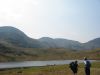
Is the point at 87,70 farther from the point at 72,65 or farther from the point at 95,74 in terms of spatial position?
the point at 95,74

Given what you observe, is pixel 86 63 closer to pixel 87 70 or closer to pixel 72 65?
pixel 87 70

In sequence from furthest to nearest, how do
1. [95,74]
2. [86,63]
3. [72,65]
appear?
[95,74] → [72,65] → [86,63]

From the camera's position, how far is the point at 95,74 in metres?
40.6

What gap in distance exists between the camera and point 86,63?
32.3 metres

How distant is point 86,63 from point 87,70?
89cm

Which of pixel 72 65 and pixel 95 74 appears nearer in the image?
pixel 72 65

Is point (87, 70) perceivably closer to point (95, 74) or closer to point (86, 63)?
point (86, 63)

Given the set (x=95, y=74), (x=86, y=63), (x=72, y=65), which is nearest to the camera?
(x=86, y=63)

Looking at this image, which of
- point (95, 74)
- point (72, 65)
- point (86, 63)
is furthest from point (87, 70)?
point (95, 74)

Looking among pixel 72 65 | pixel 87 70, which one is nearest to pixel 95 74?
pixel 72 65

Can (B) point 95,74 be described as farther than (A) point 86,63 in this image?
Yes

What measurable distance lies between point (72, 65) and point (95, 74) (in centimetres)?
587

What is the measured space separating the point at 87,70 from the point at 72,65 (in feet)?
14.5

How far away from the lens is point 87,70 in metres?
32.4
